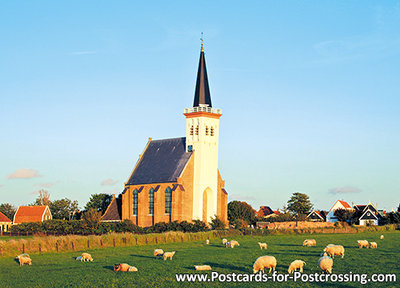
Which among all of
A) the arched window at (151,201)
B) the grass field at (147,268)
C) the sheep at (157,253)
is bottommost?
the grass field at (147,268)

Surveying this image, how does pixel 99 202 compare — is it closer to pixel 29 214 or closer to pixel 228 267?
pixel 29 214

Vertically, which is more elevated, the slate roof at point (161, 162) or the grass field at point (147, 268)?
the slate roof at point (161, 162)

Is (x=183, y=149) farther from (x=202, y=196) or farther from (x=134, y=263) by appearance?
(x=134, y=263)

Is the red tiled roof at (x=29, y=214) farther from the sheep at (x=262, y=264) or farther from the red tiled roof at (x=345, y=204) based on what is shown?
the sheep at (x=262, y=264)

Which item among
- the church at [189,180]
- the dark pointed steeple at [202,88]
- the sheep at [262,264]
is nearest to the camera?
the sheep at [262,264]

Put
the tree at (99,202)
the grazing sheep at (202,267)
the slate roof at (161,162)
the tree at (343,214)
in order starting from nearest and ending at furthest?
the grazing sheep at (202,267)
the slate roof at (161,162)
the tree at (99,202)
the tree at (343,214)

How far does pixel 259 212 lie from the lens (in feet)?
465

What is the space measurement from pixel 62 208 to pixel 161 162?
42.3 metres

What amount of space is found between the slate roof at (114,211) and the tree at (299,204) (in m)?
45.5

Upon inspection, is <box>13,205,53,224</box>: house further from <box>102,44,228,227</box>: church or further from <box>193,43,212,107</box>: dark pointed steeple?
<box>193,43,212,107</box>: dark pointed steeple

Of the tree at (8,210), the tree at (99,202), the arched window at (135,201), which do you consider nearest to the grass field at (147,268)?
the arched window at (135,201)

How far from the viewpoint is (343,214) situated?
11238cm

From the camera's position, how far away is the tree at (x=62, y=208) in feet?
382

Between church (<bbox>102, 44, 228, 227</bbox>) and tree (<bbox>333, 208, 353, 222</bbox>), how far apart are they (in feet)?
130
